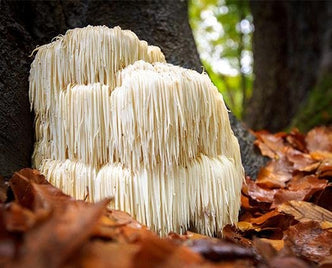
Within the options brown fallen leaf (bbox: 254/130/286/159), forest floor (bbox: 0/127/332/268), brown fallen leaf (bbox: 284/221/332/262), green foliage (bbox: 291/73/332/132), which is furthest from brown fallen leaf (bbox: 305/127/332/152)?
brown fallen leaf (bbox: 284/221/332/262)

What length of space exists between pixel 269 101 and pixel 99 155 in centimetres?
579

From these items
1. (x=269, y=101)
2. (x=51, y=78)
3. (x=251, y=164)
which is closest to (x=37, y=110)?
(x=51, y=78)

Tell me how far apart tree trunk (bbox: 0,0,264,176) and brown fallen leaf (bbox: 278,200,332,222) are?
865 millimetres

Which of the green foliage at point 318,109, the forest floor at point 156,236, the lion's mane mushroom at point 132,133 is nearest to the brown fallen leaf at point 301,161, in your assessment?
the forest floor at point 156,236

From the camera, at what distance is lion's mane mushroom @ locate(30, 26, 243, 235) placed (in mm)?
1837

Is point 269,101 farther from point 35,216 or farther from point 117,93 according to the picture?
point 35,216

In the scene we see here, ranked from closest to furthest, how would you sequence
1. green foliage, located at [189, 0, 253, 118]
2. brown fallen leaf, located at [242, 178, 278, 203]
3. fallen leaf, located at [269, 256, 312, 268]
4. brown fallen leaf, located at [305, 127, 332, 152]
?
fallen leaf, located at [269, 256, 312, 268], brown fallen leaf, located at [242, 178, 278, 203], brown fallen leaf, located at [305, 127, 332, 152], green foliage, located at [189, 0, 253, 118]

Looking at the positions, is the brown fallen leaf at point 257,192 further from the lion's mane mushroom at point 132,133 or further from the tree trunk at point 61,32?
the lion's mane mushroom at point 132,133

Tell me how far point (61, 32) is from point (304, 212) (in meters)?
1.95

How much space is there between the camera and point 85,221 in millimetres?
1199

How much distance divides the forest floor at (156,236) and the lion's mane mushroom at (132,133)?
0.45 ft

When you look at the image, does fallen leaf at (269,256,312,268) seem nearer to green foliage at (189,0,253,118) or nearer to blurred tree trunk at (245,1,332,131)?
blurred tree trunk at (245,1,332,131)

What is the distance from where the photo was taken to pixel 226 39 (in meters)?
12.3

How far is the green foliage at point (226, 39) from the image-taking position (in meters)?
10.4
